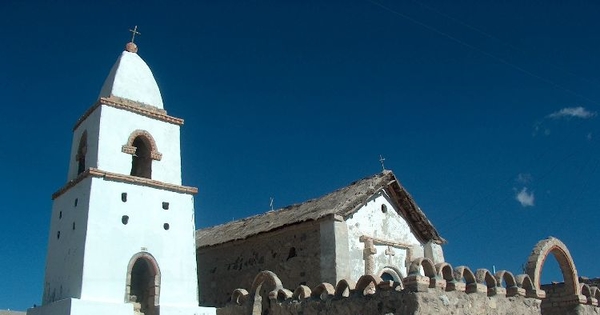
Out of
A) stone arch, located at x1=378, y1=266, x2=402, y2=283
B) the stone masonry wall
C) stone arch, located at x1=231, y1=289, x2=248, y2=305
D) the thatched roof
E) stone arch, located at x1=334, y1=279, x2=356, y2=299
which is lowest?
the stone masonry wall

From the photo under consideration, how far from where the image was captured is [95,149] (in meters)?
16.3

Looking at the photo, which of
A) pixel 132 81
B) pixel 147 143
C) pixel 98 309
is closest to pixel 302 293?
pixel 98 309

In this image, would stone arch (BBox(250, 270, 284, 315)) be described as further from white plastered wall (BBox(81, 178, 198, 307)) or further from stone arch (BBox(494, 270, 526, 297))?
stone arch (BBox(494, 270, 526, 297))

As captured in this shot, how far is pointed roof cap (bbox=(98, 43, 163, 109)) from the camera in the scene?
58.0 ft

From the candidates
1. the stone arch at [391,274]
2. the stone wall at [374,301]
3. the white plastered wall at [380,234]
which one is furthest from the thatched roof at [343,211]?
the stone wall at [374,301]

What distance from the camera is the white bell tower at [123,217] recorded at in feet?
49.4

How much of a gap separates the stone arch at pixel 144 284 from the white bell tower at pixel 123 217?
0.08 ft

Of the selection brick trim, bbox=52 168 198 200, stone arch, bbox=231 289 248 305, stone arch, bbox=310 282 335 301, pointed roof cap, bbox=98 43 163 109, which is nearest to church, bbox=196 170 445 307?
stone arch, bbox=231 289 248 305

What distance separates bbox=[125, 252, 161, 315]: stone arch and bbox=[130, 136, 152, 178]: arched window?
2371 millimetres

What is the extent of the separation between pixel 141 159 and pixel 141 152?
21 cm

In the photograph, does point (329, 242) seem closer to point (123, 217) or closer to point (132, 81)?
point (123, 217)

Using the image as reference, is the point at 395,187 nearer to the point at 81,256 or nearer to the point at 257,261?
the point at 257,261

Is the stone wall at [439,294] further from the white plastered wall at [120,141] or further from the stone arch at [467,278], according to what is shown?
the white plastered wall at [120,141]

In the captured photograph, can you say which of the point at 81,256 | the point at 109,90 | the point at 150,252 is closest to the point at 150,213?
the point at 150,252
